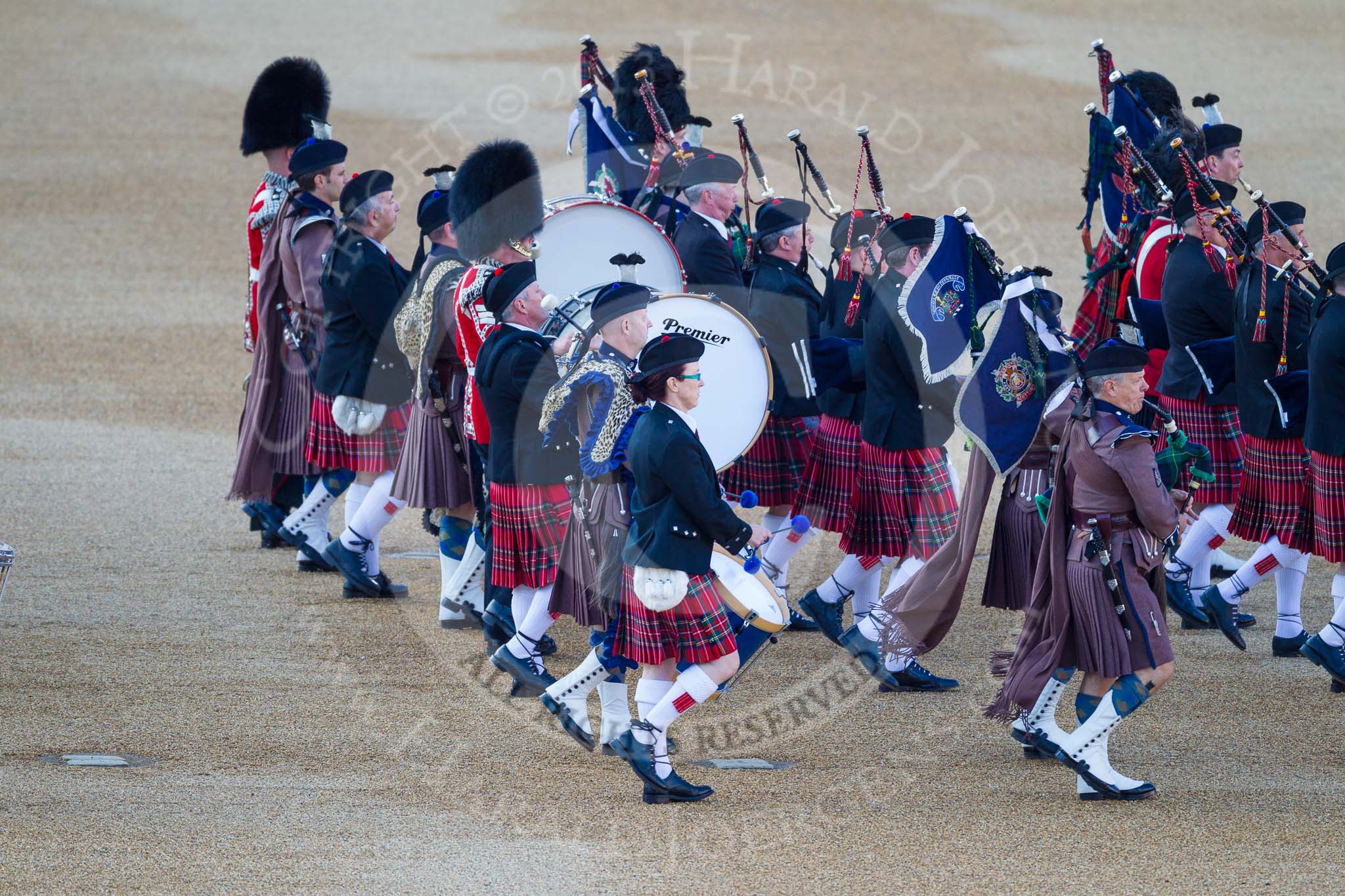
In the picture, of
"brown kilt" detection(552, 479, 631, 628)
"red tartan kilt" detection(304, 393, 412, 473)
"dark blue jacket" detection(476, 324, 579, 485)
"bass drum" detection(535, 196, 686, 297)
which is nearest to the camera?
"brown kilt" detection(552, 479, 631, 628)

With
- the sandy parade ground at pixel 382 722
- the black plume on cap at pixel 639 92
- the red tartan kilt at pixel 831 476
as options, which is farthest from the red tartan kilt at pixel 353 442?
the black plume on cap at pixel 639 92

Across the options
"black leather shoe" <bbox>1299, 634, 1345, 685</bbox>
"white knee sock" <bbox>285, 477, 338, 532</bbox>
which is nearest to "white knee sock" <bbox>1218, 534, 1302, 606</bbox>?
"black leather shoe" <bbox>1299, 634, 1345, 685</bbox>

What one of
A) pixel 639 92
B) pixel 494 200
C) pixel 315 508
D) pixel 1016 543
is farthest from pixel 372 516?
pixel 1016 543

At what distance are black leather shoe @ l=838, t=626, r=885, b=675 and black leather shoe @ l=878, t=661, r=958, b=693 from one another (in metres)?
0.05

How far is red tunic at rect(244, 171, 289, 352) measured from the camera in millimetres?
6961

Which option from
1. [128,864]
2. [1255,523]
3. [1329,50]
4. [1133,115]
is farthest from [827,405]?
[1329,50]

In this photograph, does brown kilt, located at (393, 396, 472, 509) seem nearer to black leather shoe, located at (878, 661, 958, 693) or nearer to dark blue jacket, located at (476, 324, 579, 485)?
dark blue jacket, located at (476, 324, 579, 485)

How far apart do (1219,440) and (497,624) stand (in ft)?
8.91

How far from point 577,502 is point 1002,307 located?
4.36ft

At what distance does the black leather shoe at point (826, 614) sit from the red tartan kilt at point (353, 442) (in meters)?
1.68

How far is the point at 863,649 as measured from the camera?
5.52 m

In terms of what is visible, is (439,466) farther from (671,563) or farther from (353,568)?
(671,563)

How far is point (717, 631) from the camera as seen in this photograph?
14.5ft

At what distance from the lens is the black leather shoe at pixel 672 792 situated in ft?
14.6
